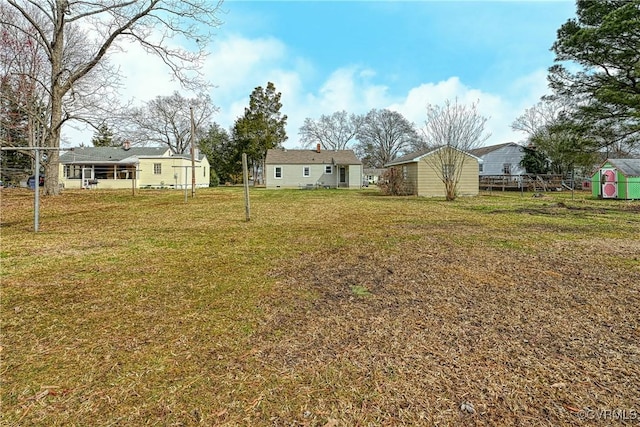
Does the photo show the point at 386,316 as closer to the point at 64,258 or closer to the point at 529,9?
the point at 64,258

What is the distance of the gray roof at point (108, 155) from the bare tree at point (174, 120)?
5.01 metres

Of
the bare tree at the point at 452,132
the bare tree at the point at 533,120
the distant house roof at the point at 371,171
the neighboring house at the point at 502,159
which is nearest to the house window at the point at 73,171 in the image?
the bare tree at the point at 452,132

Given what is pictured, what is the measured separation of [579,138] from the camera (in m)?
14.1

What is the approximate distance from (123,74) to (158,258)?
15154 mm

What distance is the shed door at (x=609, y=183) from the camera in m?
17.1

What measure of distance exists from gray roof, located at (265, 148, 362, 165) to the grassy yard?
26.9 meters

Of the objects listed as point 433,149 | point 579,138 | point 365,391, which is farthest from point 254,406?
point 433,149

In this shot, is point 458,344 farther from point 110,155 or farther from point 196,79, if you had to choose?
point 110,155

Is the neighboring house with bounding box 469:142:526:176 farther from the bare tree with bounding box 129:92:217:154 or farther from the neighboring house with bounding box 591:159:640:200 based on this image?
the bare tree with bounding box 129:92:217:154

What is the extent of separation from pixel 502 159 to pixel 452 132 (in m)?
23.3

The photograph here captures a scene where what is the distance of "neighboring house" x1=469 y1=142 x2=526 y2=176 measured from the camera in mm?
35094

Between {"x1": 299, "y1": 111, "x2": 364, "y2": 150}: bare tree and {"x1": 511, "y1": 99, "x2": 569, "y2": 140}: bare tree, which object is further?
{"x1": 299, "y1": 111, "x2": 364, "y2": 150}: bare tree

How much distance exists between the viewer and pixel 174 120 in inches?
1577

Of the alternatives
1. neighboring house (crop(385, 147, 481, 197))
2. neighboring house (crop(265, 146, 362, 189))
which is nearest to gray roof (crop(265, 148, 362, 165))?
neighboring house (crop(265, 146, 362, 189))
